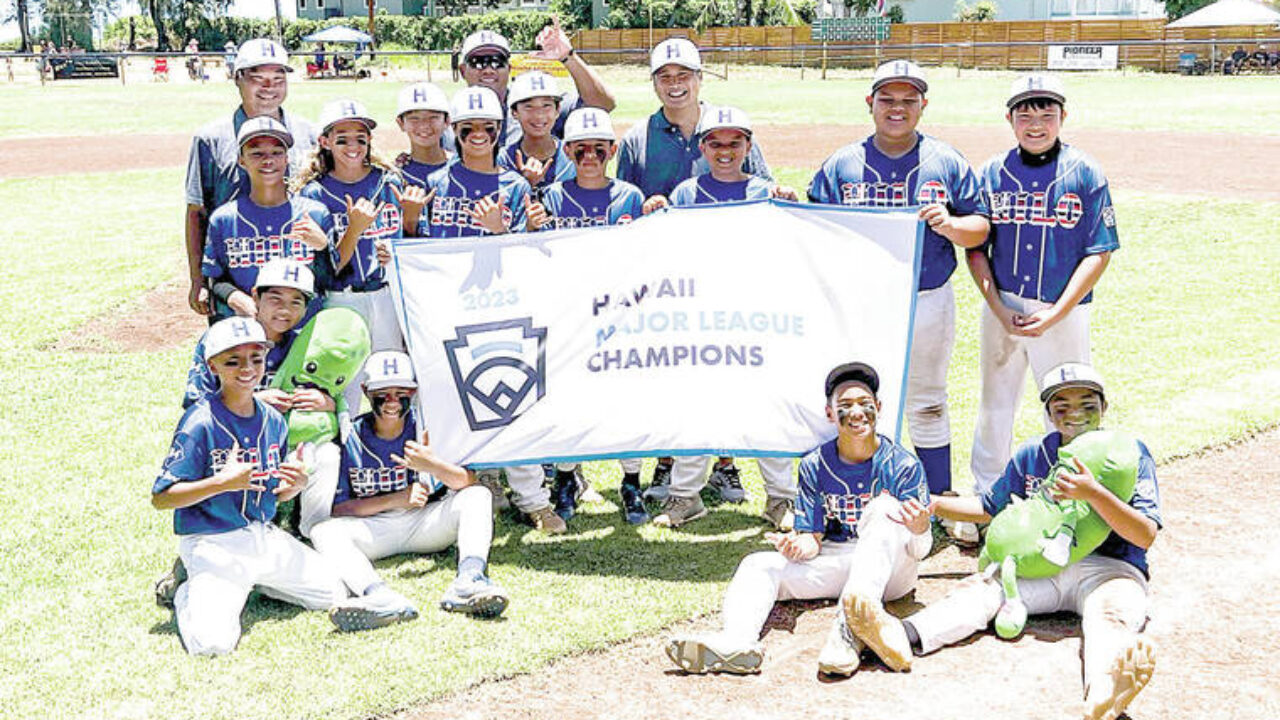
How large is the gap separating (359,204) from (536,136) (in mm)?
1309

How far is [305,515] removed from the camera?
6.20 metres

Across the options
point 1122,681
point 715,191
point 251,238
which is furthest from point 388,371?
point 1122,681

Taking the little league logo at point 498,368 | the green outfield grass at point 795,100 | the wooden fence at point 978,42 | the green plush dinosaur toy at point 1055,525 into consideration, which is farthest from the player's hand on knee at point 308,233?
the wooden fence at point 978,42

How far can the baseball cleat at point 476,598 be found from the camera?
5566mm

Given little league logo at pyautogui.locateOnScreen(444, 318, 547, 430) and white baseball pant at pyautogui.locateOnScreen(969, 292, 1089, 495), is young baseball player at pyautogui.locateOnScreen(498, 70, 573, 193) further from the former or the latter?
white baseball pant at pyautogui.locateOnScreen(969, 292, 1089, 495)

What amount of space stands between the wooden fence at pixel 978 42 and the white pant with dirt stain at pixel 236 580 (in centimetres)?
4443

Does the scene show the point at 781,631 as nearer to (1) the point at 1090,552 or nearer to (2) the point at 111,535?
(1) the point at 1090,552

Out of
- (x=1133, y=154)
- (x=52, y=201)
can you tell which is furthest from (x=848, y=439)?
(x=1133, y=154)

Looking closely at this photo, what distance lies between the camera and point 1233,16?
50.8m

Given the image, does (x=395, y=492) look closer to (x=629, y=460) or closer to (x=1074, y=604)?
(x=629, y=460)

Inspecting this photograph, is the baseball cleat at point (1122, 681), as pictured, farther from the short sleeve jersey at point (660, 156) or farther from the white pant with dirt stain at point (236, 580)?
the short sleeve jersey at point (660, 156)

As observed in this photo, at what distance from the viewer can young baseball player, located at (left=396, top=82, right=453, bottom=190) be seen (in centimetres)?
682

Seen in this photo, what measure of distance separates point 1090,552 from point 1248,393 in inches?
169

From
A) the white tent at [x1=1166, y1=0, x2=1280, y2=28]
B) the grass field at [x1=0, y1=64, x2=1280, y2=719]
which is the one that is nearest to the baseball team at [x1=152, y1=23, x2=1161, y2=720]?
the grass field at [x1=0, y1=64, x2=1280, y2=719]
